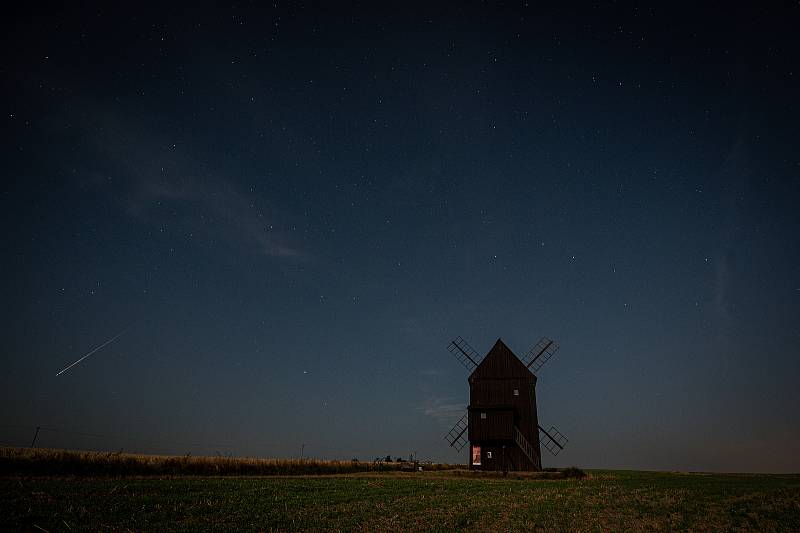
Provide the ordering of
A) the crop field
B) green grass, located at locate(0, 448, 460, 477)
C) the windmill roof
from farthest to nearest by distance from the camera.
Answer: the windmill roof → green grass, located at locate(0, 448, 460, 477) → the crop field

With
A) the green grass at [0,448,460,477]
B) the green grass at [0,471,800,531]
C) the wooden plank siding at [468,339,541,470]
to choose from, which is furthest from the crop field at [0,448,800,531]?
the wooden plank siding at [468,339,541,470]

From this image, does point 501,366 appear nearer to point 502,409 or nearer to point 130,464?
point 502,409

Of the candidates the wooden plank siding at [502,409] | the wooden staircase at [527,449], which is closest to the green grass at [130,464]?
the wooden plank siding at [502,409]

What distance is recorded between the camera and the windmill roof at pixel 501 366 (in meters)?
49.0

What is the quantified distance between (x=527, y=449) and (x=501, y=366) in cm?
880

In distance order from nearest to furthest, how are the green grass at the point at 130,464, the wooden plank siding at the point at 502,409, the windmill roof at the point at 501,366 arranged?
the green grass at the point at 130,464 → the wooden plank siding at the point at 502,409 → the windmill roof at the point at 501,366

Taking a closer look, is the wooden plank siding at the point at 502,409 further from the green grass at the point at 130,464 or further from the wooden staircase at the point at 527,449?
the green grass at the point at 130,464

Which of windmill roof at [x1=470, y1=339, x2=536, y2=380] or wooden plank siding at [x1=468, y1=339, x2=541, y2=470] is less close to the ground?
windmill roof at [x1=470, y1=339, x2=536, y2=380]

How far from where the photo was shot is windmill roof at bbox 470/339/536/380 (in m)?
49.0

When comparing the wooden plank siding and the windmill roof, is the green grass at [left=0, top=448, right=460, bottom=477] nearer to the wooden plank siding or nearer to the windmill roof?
the wooden plank siding

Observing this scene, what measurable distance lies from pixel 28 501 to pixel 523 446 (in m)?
41.3

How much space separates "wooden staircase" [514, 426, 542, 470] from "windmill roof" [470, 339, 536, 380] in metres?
6.05

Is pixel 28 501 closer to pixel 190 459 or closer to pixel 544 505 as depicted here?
pixel 544 505

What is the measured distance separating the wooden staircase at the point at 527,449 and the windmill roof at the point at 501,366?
6.05 m
